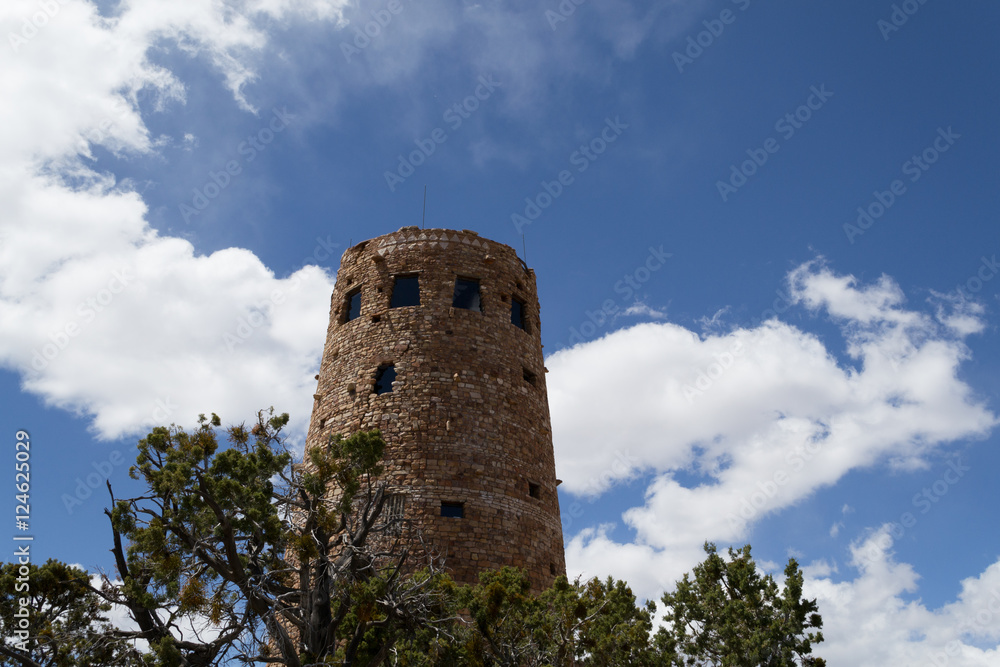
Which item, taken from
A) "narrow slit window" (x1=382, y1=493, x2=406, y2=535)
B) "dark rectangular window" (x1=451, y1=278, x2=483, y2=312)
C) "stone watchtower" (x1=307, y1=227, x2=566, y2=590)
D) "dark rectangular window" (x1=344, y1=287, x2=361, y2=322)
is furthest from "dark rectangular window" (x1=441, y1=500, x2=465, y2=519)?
"dark rectangular window" (x1=344, y1=287, x2=361, y2=322)

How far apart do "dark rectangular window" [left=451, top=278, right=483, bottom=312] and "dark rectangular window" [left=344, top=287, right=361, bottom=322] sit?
2.96 m

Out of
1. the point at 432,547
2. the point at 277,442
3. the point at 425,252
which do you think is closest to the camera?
the point at 277,442

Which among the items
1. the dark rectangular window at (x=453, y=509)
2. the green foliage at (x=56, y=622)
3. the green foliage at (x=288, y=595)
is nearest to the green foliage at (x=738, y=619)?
the green foliage at (x=288, y=595)

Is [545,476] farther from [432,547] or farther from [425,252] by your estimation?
[425,252]

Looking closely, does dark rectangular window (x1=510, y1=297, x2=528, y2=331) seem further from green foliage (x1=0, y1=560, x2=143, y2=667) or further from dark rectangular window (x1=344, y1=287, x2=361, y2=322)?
green foliage (x1=0, y1=560, x2=143, y2=667)

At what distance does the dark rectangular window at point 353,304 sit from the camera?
20516 millimetres

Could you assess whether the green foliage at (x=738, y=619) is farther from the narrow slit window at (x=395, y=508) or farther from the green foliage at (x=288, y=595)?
the narrow slit window at (x=395, y=508)

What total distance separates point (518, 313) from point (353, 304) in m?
4.95

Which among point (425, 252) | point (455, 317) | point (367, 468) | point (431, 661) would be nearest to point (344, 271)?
point (425, 252)

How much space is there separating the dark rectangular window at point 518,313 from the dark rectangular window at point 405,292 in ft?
9.54

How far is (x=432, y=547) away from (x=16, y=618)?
780 cm

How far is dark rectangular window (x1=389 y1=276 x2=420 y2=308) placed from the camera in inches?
778

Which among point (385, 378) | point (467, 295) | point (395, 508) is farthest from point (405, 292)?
point (395, 508)

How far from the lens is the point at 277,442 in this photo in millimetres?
13164
